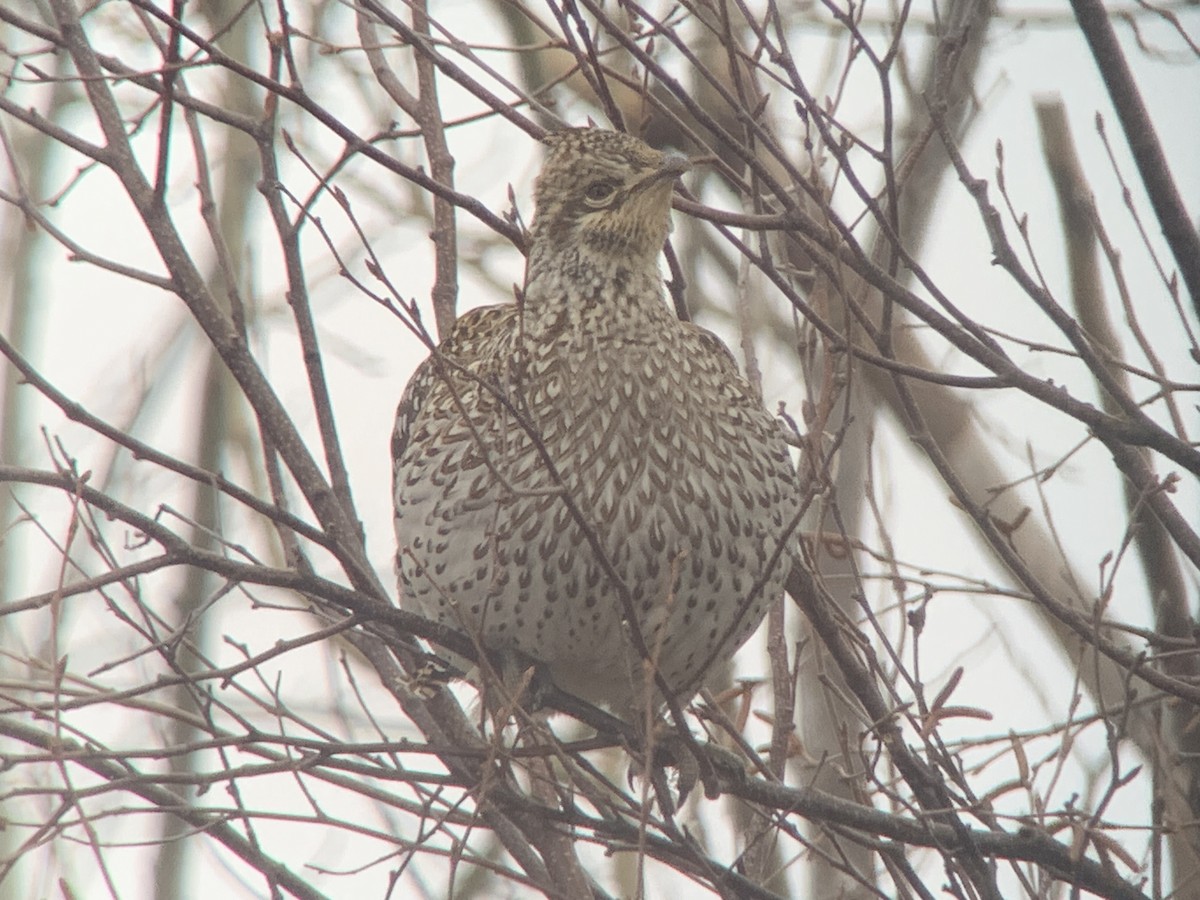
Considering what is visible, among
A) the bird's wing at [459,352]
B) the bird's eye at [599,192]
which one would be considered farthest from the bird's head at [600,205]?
the bird's wing at [459,352]

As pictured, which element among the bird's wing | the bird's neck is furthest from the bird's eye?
the bird's wing

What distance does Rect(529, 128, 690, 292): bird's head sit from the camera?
15.8 feet

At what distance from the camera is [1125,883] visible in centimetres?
355

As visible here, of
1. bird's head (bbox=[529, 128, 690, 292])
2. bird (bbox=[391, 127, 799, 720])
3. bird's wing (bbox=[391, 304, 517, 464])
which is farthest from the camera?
bird's wing (bbox=[391, 304, 517, 464])

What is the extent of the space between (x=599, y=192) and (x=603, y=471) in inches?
37.6

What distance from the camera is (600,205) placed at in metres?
4.88

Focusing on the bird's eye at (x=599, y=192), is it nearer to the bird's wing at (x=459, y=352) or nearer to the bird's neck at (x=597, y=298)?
the bird's neck at (x=597, y=298)

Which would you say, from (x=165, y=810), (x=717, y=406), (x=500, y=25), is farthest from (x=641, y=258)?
(x=500, y=25)

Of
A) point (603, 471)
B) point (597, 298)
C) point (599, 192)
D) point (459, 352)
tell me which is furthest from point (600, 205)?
point (603, 471)

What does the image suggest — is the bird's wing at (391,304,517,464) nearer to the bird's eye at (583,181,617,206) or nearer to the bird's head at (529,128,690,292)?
the bird's head at (529,128,690,292)

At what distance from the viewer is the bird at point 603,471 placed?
14.3 feet

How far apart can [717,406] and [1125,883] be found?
1.75m

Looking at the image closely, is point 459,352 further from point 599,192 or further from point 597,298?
point 599,192

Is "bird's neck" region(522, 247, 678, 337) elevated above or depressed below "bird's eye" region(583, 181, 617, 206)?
below
